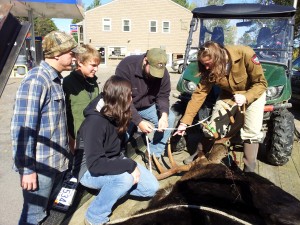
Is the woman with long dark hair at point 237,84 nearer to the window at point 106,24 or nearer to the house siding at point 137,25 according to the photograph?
the house siding at point 137,25

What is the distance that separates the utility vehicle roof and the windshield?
0.55 feet

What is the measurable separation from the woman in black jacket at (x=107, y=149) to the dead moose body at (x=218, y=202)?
0.24 meters

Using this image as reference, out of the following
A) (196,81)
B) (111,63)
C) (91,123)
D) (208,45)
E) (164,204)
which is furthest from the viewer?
(111,63)

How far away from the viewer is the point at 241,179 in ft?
10.7

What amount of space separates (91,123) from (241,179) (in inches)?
70.5

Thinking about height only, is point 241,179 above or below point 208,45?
below

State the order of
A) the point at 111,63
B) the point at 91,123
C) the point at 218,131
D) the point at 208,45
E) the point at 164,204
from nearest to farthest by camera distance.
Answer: the point at 91,123 < the point at 164,204 < the point at 208,45 < the point at 218,131 < the point at 111,63

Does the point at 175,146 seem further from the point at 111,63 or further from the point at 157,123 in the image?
the point at 111,63

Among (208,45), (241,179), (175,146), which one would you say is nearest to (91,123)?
(208,45)

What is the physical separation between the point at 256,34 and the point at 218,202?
3.39 m

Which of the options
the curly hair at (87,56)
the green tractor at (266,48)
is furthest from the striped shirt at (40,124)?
the green tractor at (266,48)

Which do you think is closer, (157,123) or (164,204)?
(164,204)

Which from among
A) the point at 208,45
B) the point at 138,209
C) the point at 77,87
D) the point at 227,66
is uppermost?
the point at 208,45

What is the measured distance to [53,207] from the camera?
2709 millimetres
